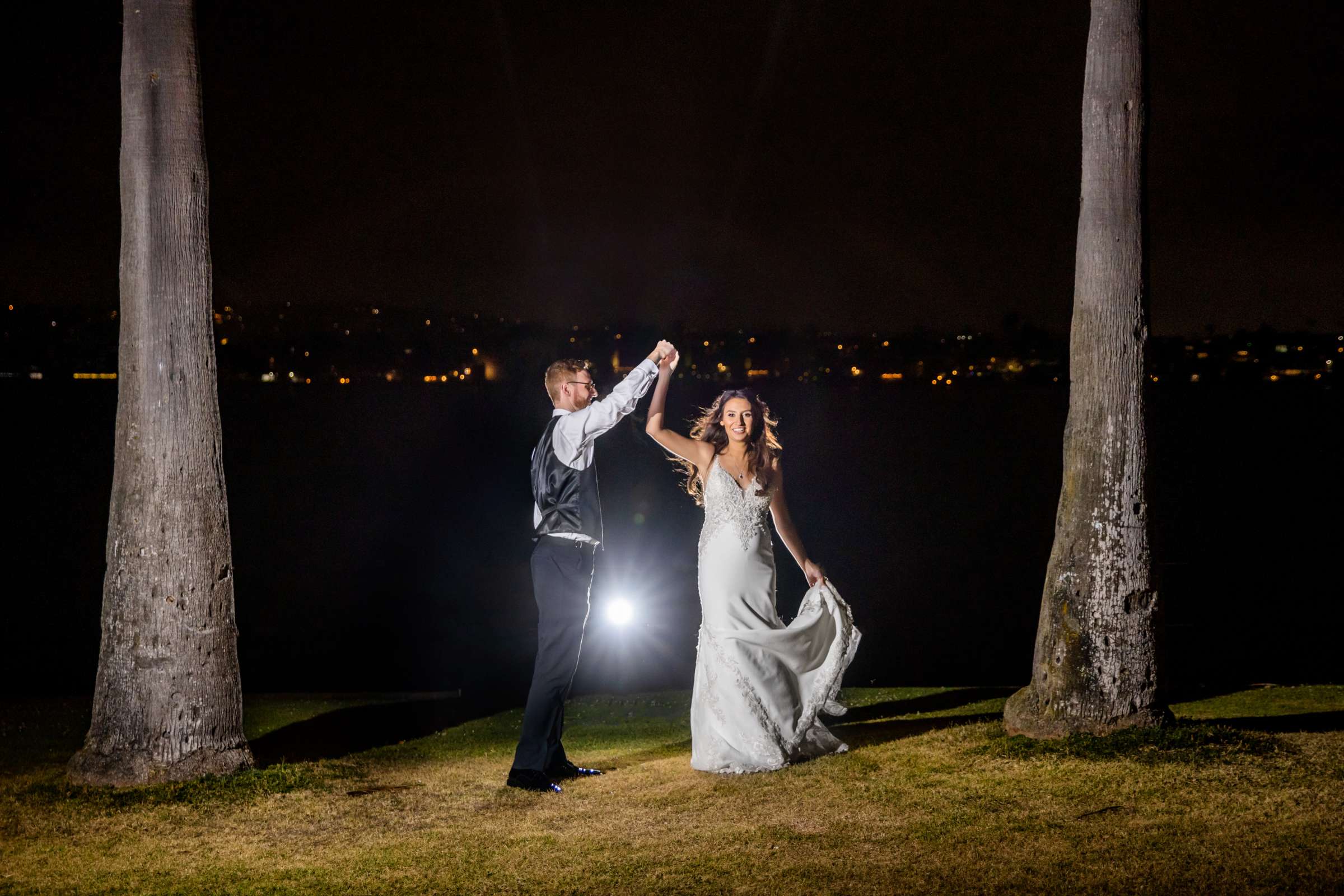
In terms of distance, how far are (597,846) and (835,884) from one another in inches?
48.8

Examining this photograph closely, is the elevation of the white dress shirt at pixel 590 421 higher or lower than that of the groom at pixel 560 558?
higher

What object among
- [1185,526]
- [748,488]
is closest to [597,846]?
[748,488]

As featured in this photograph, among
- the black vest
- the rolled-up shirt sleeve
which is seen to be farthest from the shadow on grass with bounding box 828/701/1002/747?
the rolled-up shirt sleeve

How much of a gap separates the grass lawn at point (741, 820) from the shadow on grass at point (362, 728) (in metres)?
0.10

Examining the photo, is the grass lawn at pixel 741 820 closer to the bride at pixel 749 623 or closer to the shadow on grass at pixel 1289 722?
the shadow on grass at pixel 1289 722

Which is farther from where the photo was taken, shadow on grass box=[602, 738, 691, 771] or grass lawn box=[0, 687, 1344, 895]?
shadow on grass box=[602, 738, 691, 771]

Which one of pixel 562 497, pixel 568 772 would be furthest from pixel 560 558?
pixel 568 772

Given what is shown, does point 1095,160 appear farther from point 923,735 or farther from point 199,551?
point 199,551

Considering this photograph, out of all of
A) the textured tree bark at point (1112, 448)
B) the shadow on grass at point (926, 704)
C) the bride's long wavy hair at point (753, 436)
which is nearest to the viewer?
the textured tree bark at point (1112, 448)

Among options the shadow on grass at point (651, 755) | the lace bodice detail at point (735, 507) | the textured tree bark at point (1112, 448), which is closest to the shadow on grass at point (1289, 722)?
the textured tree bark at point (1112, 448)

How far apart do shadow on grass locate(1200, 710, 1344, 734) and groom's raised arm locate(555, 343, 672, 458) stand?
4250 millimetres

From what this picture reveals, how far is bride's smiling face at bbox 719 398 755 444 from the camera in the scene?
7312 mm

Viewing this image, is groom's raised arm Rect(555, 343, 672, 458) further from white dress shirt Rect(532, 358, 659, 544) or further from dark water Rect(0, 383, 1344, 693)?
dark water Rect(0, 383, 1344, 693)

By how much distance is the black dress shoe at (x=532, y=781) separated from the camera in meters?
6.73
